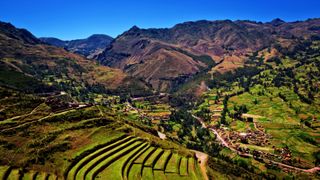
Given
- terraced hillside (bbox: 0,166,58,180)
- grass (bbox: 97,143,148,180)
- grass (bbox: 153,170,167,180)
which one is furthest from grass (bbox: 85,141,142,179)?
grass (bbox: 153,170,167,180)

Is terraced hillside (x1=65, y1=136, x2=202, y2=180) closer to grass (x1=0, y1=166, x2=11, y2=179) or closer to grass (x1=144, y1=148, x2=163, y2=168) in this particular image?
grass (x1=144, y1=148, x2=163, y2=168)

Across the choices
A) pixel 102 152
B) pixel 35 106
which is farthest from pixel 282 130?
pixel 35 106

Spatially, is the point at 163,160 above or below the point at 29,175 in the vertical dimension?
below

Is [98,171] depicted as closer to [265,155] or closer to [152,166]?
[152,166]

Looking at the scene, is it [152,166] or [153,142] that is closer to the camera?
[152,166]

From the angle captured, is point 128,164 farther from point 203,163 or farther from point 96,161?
point 203,163

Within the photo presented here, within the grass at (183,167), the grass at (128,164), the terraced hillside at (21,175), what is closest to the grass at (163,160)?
the grass at (183,167)

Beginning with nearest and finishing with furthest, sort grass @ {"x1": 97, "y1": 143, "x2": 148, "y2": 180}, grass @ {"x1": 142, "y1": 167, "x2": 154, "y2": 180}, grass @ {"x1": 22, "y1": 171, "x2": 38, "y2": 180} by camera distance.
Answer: grass @ {"x1": 22, "y1": 171, "x2": 38, "y2": 180}, grass @ {"x1": 97, "y1": 143, "x2": 148, "y2": 180}, grass @ {"x1": 142, "y1": 167, "x2": 154, "y2": 180}

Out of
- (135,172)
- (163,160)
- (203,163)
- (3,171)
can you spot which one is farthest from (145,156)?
(3,171)
